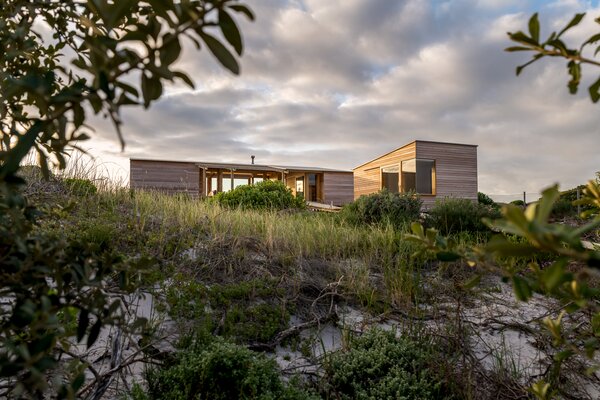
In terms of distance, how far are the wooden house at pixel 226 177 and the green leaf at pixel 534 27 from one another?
15.5m

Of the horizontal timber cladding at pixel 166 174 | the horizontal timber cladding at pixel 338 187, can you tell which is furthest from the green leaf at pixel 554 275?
the horizontal timber cladding at pixel 338 187

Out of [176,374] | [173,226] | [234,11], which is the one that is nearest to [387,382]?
[176,374]

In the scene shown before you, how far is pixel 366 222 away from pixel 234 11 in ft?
24.4

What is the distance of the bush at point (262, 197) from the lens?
995 centimetres

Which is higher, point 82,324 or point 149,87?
point 149,87

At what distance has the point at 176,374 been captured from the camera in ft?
6.39

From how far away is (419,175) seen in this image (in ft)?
54.0

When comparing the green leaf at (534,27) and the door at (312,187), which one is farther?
the door at (312,187)

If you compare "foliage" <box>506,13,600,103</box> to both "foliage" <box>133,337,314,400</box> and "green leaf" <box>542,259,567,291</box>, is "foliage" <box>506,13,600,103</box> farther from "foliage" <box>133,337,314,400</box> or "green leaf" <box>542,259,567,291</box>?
"foliage" <box>133,337,314,400</box>

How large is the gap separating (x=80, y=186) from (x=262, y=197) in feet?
15.4

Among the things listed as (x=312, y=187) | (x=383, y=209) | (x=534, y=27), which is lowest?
(x=383, y=209)

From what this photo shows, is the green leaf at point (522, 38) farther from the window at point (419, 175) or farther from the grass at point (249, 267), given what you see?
the window at point (419, 175)

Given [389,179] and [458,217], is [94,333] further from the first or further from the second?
[389,179]

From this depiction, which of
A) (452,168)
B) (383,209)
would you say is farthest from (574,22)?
(452,168)
